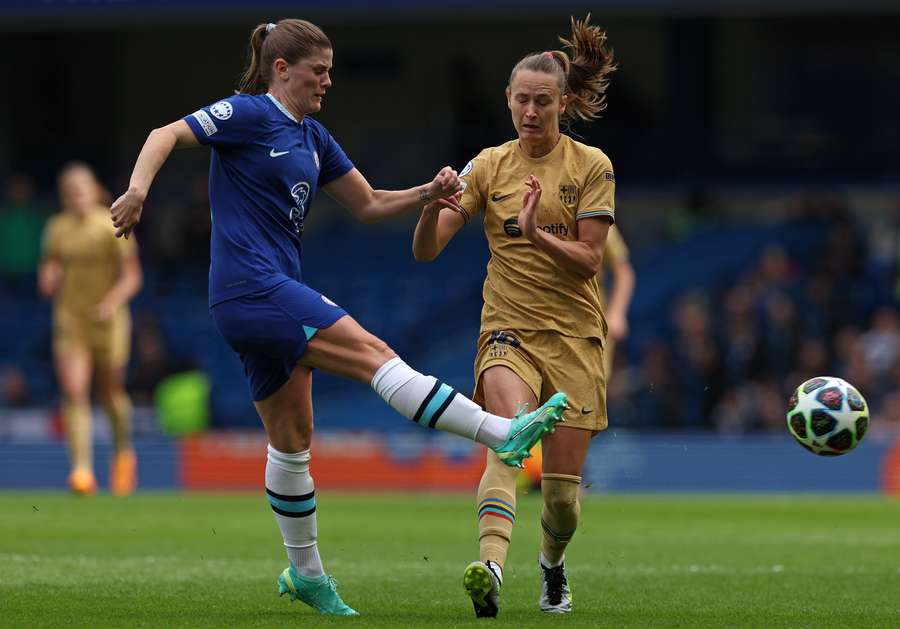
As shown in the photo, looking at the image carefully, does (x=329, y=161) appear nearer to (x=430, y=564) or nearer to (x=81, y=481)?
(x=430, y=564)

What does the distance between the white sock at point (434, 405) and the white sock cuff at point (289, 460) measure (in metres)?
0.73

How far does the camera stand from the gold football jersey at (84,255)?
1596 cm

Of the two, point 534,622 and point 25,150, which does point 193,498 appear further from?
point 25,150

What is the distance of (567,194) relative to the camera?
7594mm

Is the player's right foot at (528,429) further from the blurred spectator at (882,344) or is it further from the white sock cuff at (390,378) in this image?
the blurred spectator at (882,344)

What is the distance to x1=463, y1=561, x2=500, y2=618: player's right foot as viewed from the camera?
6.87 meters

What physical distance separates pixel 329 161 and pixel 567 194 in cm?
104

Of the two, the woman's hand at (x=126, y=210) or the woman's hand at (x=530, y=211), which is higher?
the woman's hand at (x=530, y=211)

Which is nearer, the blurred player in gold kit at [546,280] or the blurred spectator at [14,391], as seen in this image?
the blurred player in gold kit at [546,280]

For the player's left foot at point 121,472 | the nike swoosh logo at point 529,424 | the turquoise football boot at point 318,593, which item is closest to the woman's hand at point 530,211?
the nike swoosh logo at point 529,424

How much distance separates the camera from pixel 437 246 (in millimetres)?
7617

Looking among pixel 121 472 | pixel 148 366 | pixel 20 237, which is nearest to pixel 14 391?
pixel 148 366

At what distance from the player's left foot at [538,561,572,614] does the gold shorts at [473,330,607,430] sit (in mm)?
679

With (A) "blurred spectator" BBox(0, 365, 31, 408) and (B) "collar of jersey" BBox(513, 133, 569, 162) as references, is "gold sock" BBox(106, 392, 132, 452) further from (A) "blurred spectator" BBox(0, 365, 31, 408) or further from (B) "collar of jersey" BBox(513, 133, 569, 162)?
(B) "collar of jersey" BBox(513, 133, 569, 162)
